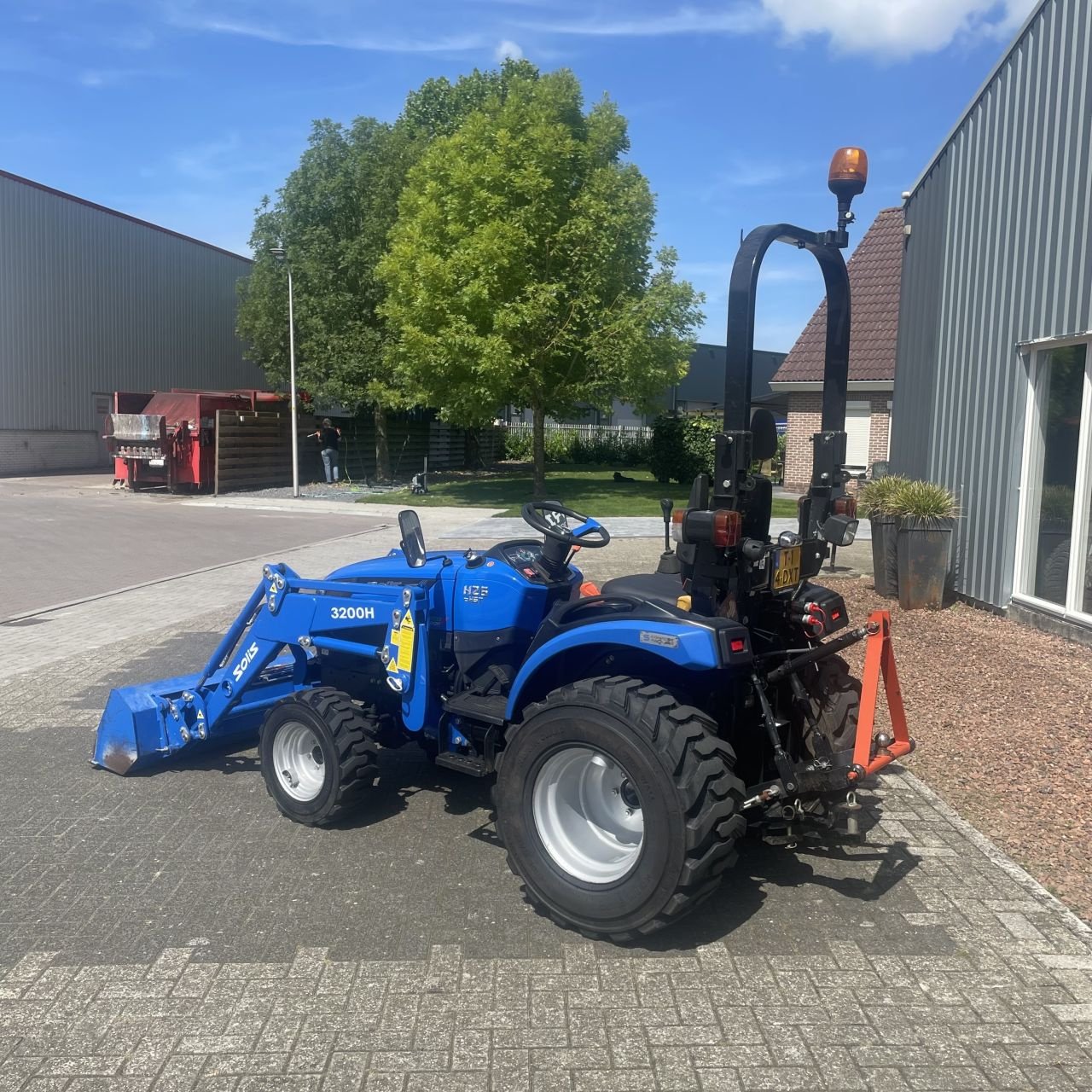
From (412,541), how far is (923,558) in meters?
6.09

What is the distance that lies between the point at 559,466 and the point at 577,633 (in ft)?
100

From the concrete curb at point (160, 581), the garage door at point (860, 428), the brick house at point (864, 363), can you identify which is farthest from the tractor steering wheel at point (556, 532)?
the garage door at point (860, 428)

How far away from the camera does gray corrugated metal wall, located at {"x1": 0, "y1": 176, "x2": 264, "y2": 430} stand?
91.5 ft

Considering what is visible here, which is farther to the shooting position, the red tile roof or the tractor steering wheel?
the red tile roof

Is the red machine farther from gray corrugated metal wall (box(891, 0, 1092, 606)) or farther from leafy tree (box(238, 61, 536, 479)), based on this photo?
gray corrugated metal wall (box(891, 0, 1092, 606))

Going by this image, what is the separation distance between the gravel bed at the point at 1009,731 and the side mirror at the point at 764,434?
82.2 inches

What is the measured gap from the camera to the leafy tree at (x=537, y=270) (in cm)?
2030

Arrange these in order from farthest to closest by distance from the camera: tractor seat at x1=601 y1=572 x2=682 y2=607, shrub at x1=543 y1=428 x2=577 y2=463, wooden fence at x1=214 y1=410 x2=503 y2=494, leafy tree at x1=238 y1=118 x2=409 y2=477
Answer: shrub at x1=543 y1=428 x2=577 y2=463, leafy tree at x1=238 y1=118 x2=409 y2=477, wooden fence at x1=214 y1=410 x2=503 y2=494, tractor seat at x1=601 y1=572 x2=682 y2=607

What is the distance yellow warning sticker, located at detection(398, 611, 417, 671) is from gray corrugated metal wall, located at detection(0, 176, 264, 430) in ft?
90.1

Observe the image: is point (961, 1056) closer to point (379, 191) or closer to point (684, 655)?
point (684, 655)

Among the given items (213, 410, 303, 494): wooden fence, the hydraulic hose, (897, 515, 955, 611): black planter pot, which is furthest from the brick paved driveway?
(213, 410, 303, 494): wooden fence

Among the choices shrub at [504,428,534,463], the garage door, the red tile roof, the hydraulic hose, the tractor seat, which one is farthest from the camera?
shrub at [504,428,534,463]

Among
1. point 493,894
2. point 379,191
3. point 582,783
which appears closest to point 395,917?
point 493,894

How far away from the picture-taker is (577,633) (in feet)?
12.1
